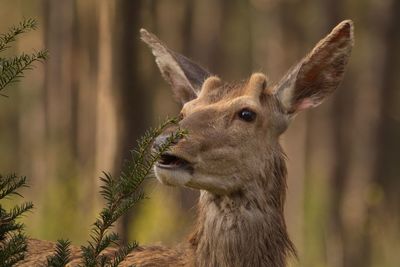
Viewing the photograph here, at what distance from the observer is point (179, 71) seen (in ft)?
29.2

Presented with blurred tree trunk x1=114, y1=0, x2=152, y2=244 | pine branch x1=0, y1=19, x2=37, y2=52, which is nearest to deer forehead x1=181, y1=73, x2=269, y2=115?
pine branch x1=0, y1=19, x2=37, y2=52

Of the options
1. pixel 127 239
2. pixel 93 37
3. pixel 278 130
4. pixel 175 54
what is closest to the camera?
pixel 278 130

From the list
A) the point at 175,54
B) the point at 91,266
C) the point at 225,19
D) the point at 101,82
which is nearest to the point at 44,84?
the point at 225,19

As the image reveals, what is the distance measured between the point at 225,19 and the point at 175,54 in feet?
102

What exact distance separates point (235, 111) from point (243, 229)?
2.61 ft

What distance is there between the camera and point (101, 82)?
15555 mm

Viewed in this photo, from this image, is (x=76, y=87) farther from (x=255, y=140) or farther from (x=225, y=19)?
(x=255, y=140)

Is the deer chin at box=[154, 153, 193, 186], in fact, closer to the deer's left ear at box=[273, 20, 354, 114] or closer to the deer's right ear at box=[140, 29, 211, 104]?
the deer's left ear at box=[273, 20, 354, 114]

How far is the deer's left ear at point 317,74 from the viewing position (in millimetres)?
8172

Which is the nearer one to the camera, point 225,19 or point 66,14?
point 66,14

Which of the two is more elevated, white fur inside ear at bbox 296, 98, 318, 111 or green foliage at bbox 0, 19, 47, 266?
white fur inside ear at bbox 296, 98, 318, 111

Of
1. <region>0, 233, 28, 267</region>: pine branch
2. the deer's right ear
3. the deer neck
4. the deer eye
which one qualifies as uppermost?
the deer's right ear

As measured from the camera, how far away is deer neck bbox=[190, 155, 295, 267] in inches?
301

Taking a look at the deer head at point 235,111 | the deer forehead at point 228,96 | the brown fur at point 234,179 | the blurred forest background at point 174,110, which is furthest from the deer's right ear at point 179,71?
the blurred forest background at point 174,110
